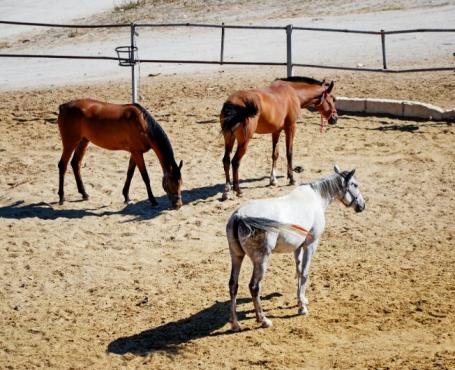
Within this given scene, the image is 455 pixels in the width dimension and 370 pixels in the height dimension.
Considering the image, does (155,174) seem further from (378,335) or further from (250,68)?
(250,68)

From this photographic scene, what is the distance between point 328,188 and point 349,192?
30 cm

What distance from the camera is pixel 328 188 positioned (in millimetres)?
9406

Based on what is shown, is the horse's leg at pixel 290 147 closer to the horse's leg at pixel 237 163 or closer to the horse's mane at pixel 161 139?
the horse's leg at pixel 237 163

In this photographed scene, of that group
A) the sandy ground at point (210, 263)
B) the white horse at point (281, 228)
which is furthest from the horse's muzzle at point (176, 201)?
the white horse at point (281, 228)

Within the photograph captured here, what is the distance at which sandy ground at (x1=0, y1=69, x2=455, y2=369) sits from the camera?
8.45 metres

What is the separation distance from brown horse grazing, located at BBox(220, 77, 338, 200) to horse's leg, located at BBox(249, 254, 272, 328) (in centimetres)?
421

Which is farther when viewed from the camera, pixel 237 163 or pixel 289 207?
pixel 237 163

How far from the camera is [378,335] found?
856cm

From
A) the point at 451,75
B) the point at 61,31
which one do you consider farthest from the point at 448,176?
the point at 61,31

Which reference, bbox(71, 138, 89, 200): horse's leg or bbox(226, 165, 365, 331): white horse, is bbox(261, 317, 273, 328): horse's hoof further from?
bbox(71, 138, 89, 200): horse's leg

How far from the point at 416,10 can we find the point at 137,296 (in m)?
21.1

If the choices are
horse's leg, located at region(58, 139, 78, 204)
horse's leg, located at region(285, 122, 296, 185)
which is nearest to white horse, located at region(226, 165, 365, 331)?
horse's leg, located at region(285, 122, 296, 185)

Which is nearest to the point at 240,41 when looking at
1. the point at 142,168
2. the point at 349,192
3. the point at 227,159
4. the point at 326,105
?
the point at 326,105

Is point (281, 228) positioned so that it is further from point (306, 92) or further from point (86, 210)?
point (306, 92)
